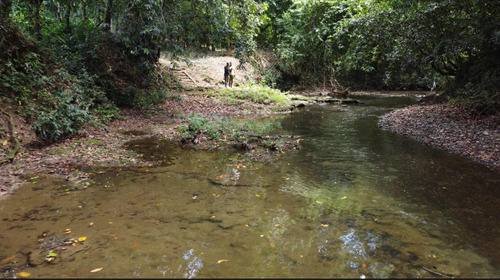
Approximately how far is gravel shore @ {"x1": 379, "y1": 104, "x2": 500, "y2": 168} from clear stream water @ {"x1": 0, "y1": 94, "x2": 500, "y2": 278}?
44.2 inches

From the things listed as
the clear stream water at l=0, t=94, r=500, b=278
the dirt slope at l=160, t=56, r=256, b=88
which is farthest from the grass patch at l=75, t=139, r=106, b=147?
the dirt slope at l=160, t=56, r=256, b=88

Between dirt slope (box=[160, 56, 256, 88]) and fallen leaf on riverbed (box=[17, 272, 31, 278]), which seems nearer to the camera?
fallen leaf on riverbed (box=[17, 272, 31, 278])

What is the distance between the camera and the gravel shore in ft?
24.8

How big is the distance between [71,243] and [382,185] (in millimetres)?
5037

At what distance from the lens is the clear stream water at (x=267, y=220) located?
3114 mm

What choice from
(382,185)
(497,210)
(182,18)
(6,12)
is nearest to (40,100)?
(6,12)

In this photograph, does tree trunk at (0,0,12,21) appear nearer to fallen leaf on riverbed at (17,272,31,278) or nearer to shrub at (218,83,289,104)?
fallen leaf on riverbed at (17,272,31,278)

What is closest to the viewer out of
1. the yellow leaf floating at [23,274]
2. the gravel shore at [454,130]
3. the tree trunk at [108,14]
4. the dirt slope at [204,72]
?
the yellow leaf floating at [23,274]

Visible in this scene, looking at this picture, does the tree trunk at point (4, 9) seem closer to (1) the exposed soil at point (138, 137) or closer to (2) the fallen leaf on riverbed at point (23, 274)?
(1) the exposed soil at point (138, 137)

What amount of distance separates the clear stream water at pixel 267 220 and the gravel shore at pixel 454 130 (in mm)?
1123

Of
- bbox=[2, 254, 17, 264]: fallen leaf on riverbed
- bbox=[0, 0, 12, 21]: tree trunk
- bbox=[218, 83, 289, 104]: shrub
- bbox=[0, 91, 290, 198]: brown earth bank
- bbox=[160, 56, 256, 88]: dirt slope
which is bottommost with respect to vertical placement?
bbox=[2, 254, 17, 264]: fallen leaf on riverbed

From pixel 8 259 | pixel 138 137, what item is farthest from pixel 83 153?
pixel 8 259

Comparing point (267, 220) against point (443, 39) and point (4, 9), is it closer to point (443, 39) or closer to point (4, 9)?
point (4, 9)

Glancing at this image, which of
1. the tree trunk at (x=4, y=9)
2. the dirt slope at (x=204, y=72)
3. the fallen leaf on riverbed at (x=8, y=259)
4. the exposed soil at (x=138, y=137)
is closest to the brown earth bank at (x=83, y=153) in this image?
the exposed soil at (x=138, y=137)
